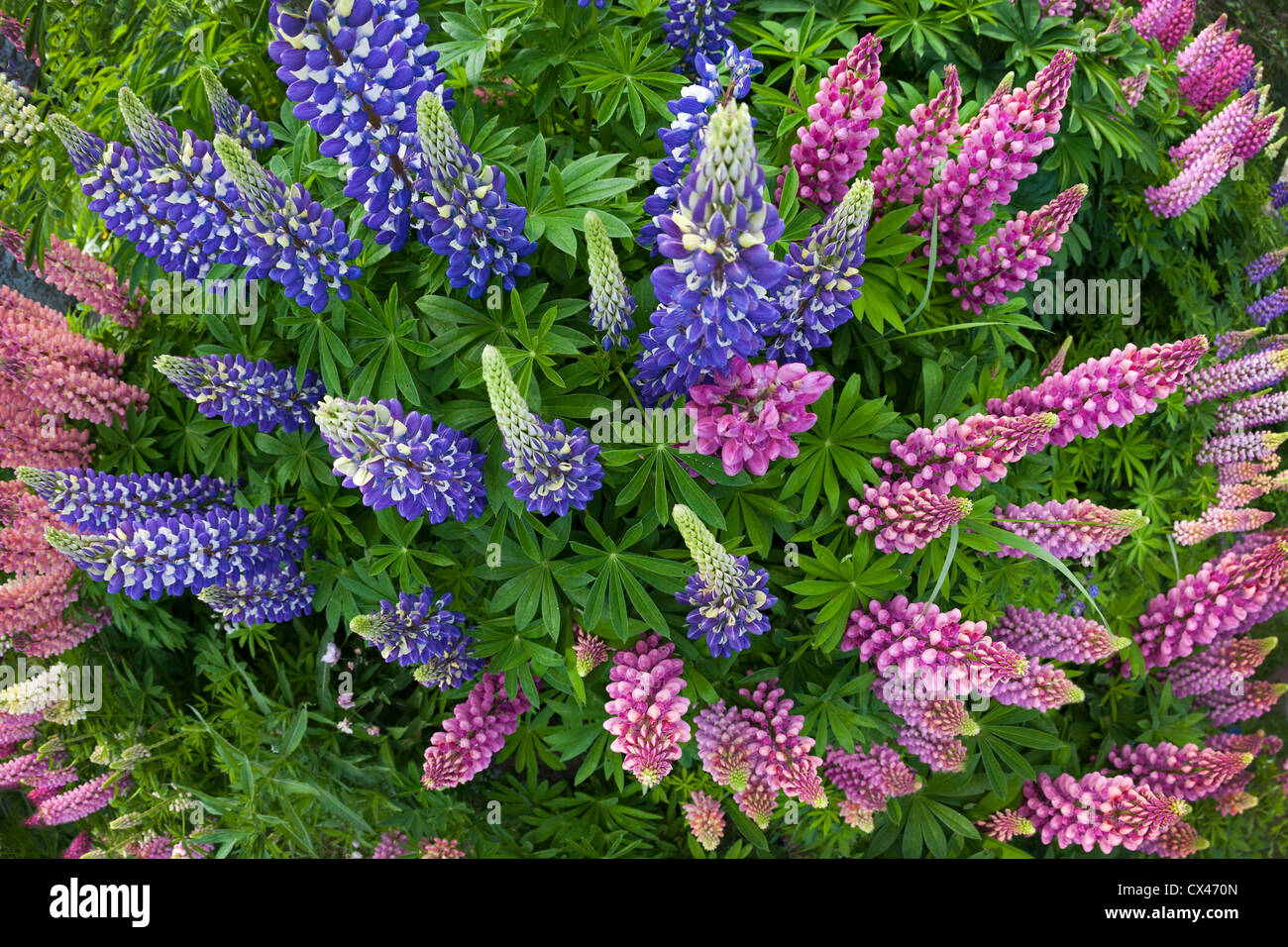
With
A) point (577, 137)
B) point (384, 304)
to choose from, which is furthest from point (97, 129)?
point (577, 137)

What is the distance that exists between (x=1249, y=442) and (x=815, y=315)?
2.85m

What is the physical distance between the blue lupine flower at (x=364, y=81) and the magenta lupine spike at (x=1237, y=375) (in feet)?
12.0

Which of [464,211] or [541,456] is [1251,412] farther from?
[464,211]

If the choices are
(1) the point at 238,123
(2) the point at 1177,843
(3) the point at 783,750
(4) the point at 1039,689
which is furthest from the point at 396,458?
(2) the point at 1177,843

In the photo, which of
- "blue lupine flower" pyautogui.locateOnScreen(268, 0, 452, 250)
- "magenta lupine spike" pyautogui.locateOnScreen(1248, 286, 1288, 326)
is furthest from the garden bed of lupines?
"magenta lupine spike" pyautogui.locateOnScreen(1248, 286, 1288, 326)

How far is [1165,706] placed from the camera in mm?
3576

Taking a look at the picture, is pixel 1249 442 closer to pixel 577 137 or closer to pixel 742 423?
pixel 742 423

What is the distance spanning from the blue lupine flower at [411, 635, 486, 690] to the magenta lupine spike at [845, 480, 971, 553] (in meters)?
1.45

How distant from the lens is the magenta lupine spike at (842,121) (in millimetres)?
2488

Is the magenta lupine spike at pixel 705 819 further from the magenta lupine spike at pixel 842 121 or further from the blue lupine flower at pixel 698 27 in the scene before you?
the blue lupine flower at pixel 698 27

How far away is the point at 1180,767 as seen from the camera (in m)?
3.34

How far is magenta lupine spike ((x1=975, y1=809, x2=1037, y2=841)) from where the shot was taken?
10.5 ft

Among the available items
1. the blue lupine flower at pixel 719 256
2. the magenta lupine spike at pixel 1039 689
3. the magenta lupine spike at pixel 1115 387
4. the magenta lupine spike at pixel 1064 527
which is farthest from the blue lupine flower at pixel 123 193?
the magenta lupine spike at pixel 1039 689

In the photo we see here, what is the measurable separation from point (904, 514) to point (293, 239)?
6.60ft
